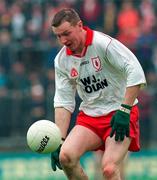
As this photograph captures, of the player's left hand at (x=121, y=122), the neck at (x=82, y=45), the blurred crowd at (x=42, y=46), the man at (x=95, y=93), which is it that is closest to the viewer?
the player's left hand at (x=121, y=122)

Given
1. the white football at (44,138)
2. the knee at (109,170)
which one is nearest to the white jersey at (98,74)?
the white football at (44,138)

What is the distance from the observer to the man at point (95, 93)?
31.4ft

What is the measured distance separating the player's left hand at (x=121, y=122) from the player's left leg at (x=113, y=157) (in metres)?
0.18

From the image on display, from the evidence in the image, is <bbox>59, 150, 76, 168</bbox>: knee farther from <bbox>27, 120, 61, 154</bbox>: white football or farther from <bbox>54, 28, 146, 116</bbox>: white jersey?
<bbox>54, 28, 146, 116</bbox>: white jersey

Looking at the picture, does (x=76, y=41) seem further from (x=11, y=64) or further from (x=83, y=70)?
(x=11, y=64)

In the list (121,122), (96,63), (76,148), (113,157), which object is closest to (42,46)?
(96,63)

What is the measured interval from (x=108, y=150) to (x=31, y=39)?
32.6 ft

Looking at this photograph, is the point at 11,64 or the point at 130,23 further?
the point at 130,23

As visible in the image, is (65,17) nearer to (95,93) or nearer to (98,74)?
(98,74)

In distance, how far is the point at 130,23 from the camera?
64.5 feet

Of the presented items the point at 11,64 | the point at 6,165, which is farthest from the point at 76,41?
the point at 11,64

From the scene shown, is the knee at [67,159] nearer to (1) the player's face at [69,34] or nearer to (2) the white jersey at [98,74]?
(2) the white jersey at [98,74]

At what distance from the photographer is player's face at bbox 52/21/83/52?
959 centimetres

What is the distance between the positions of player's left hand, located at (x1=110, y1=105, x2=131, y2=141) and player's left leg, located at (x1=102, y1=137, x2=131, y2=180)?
184mm
